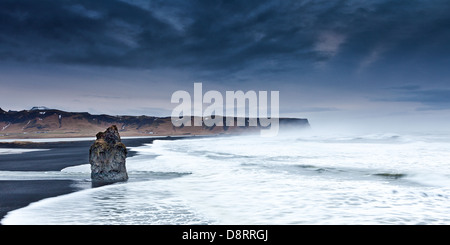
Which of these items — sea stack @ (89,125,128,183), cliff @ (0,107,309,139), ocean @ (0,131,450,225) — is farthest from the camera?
cliff @ (0,107,309,139)

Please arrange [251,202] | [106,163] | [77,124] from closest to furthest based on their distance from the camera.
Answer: [251,202] → [106,163] → [77,124]

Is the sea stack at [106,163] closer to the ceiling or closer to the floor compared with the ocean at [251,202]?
closer to the ceiling

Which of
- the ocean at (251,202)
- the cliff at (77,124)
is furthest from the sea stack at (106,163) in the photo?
the cliff at (77,124)

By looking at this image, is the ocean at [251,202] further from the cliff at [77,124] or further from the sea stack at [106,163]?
the cliff at [77,124]

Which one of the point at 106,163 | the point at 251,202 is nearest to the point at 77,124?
the point at 106,163

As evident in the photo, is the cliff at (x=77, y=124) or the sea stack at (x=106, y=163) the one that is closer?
the sea stack at (x=106, y=163)

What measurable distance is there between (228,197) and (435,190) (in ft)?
23.0

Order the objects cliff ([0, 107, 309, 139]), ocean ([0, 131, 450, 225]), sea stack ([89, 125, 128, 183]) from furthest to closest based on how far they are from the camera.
→ cliff ([0, 107, 309, 139])
sea stack ([89, 125, 128, 183])
ocean ([0, 131, 450, 225])

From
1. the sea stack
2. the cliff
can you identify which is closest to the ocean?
the sea stack

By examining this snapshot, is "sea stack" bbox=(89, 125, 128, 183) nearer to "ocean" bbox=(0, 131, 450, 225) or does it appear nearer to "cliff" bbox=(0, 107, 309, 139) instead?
"ocean" bbox=(0, 131, 450, 225)

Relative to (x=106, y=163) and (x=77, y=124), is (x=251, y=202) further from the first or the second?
(x=77, y=124)
